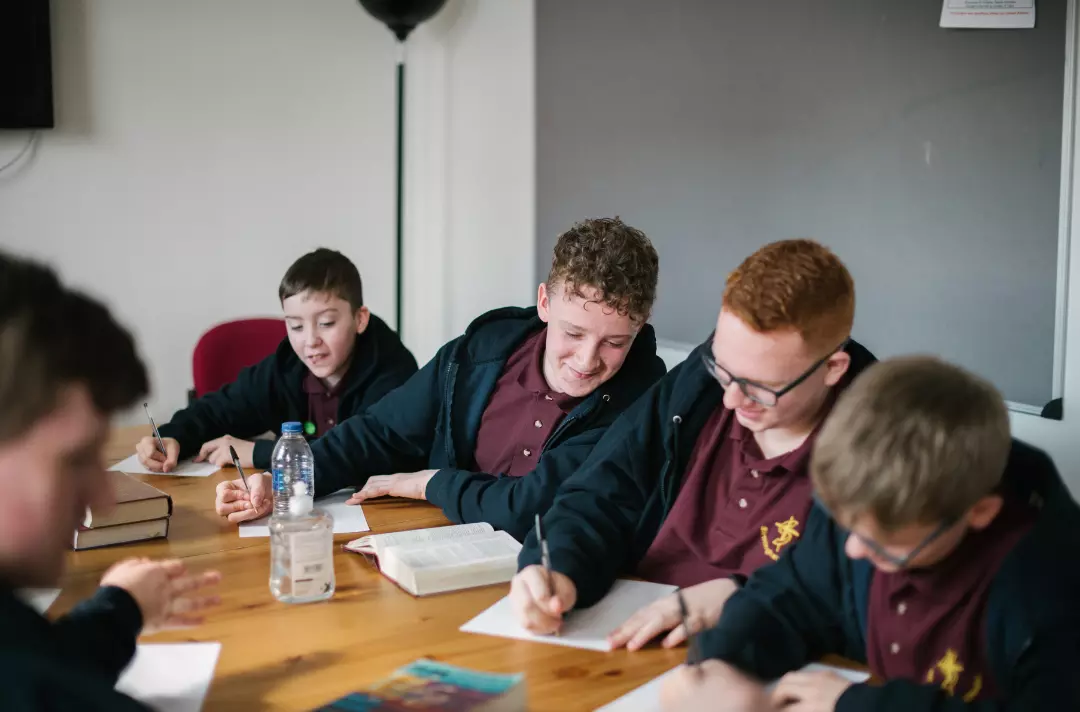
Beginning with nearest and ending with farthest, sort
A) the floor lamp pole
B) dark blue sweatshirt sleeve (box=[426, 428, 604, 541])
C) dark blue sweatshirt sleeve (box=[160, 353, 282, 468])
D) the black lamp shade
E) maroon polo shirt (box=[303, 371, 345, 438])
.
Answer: dark blue sweatshirt sleeve (box=[426, 428, 604, 541]), dark blue sweatshirt sleeve (box=[160, 353, 282, 468]), maroon polo shirt (box=[303, 371, 345, 438]), the black lamp shade, the floor lamp pole

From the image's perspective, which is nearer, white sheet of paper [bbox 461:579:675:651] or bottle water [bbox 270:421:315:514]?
white sheet of paper [bbox 461:579:675:651]

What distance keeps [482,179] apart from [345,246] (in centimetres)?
71

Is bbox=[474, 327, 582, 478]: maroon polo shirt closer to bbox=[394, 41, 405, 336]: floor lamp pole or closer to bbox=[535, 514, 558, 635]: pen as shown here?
bbox=[535, 514, 558, 635]: pen

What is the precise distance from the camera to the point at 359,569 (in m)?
1.71

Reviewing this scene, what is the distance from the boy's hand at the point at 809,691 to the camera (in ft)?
3.83

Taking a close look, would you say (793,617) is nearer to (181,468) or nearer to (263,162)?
(181,468)

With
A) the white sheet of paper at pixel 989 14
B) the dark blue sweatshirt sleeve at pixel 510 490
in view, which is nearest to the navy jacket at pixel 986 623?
the dark blue sweatshirt sleeve at pixel 510 490

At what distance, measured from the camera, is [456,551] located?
67.1 inches

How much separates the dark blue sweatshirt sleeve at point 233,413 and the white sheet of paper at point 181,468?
0.22ft

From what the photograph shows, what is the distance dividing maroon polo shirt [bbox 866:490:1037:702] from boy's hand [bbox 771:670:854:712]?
0.10 m

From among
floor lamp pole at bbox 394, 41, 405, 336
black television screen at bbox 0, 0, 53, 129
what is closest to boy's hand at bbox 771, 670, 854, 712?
floor lamp pole at bbox 394, 41, 405, 336

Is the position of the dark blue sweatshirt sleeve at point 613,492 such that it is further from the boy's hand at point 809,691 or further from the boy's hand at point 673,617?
the boy's hand at point 809,691

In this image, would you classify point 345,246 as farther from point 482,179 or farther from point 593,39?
point 593,39

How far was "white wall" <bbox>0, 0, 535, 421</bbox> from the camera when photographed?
3.99 m
